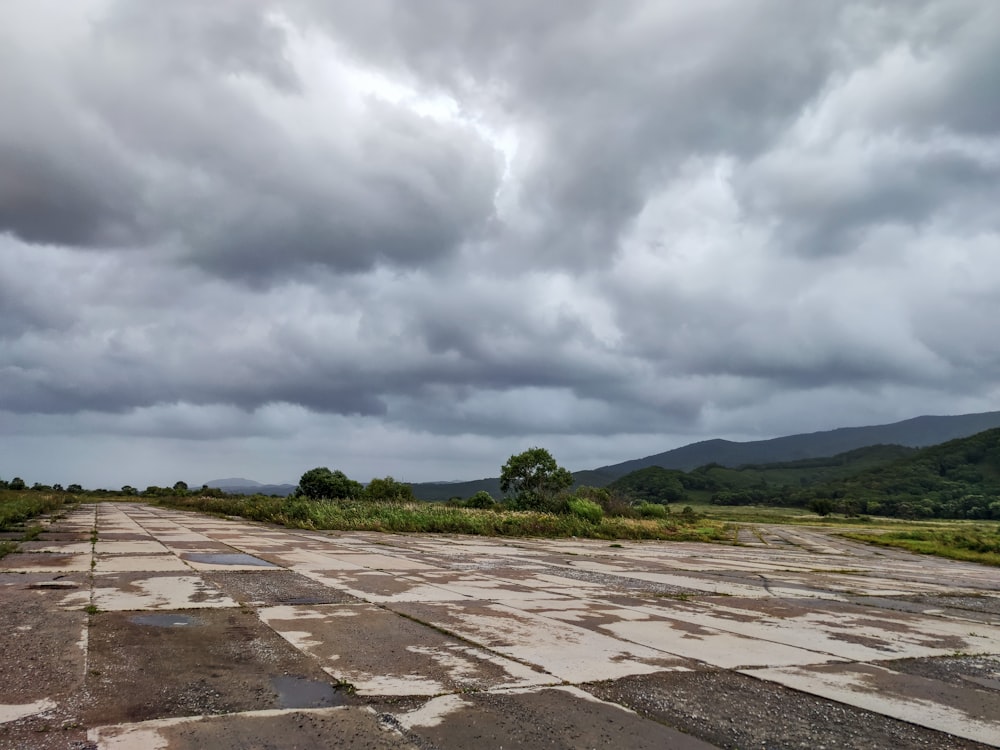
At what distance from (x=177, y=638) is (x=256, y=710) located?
2.33 meters

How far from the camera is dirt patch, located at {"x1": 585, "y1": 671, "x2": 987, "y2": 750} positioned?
382cm

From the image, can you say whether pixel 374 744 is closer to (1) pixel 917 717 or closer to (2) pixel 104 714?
(2) pixel 104 714

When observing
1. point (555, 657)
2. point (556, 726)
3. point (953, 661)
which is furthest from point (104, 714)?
point (953, 661)

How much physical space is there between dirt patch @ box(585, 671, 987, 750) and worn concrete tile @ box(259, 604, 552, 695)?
0.81 meters

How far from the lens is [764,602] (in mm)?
10016

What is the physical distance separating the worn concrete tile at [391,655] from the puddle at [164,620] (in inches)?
29.4

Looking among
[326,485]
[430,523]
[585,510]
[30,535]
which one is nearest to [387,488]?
[326,485]

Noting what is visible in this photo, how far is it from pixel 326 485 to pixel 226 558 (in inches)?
2603

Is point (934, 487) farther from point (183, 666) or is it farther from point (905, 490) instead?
point (183, 666)

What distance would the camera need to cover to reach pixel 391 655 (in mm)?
5418

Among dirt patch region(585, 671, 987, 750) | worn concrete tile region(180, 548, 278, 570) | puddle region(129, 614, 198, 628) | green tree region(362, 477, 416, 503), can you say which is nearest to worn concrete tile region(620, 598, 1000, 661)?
dirt patch region(585, 671, 987, 750)

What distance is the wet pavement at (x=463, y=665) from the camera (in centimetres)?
377

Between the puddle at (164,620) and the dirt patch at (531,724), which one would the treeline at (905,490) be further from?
the dirt patch at (531,724)

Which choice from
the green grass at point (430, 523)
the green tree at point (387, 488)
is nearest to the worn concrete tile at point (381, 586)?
the green grass at point (430, 523)
